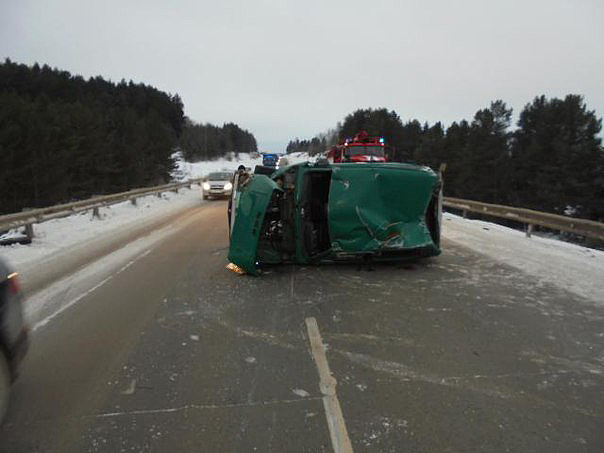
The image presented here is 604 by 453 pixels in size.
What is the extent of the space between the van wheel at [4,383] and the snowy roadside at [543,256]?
660cm

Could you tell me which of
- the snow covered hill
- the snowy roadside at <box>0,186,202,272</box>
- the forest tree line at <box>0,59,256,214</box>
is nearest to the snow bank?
the forest tree line at <box>0,59,256,214</box>

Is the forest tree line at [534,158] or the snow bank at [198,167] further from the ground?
the forest tree line at [534,158]

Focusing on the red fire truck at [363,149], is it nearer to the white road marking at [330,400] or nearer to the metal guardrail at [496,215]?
the metal guardrail at [496,215]

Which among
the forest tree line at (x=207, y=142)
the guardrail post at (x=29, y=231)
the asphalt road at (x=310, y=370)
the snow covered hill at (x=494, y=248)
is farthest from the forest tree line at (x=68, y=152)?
the forest tree line at (x=207, y=142)

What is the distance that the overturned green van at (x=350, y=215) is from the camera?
7453 mm

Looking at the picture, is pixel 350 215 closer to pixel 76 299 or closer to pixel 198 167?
pixel 76 299

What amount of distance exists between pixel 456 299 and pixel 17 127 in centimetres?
3579

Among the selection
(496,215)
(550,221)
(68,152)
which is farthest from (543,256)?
(68,152)

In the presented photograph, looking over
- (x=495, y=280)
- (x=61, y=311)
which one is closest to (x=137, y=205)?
(x=61, y=311)

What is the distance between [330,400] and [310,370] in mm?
524

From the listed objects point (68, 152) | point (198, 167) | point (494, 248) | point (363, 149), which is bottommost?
point (198, 167)

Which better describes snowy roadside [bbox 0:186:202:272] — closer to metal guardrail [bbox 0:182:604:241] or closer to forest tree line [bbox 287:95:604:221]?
metal guardrail [bbox 0:182:604:241]

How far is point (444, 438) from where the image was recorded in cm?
300

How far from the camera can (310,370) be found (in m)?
3.95
